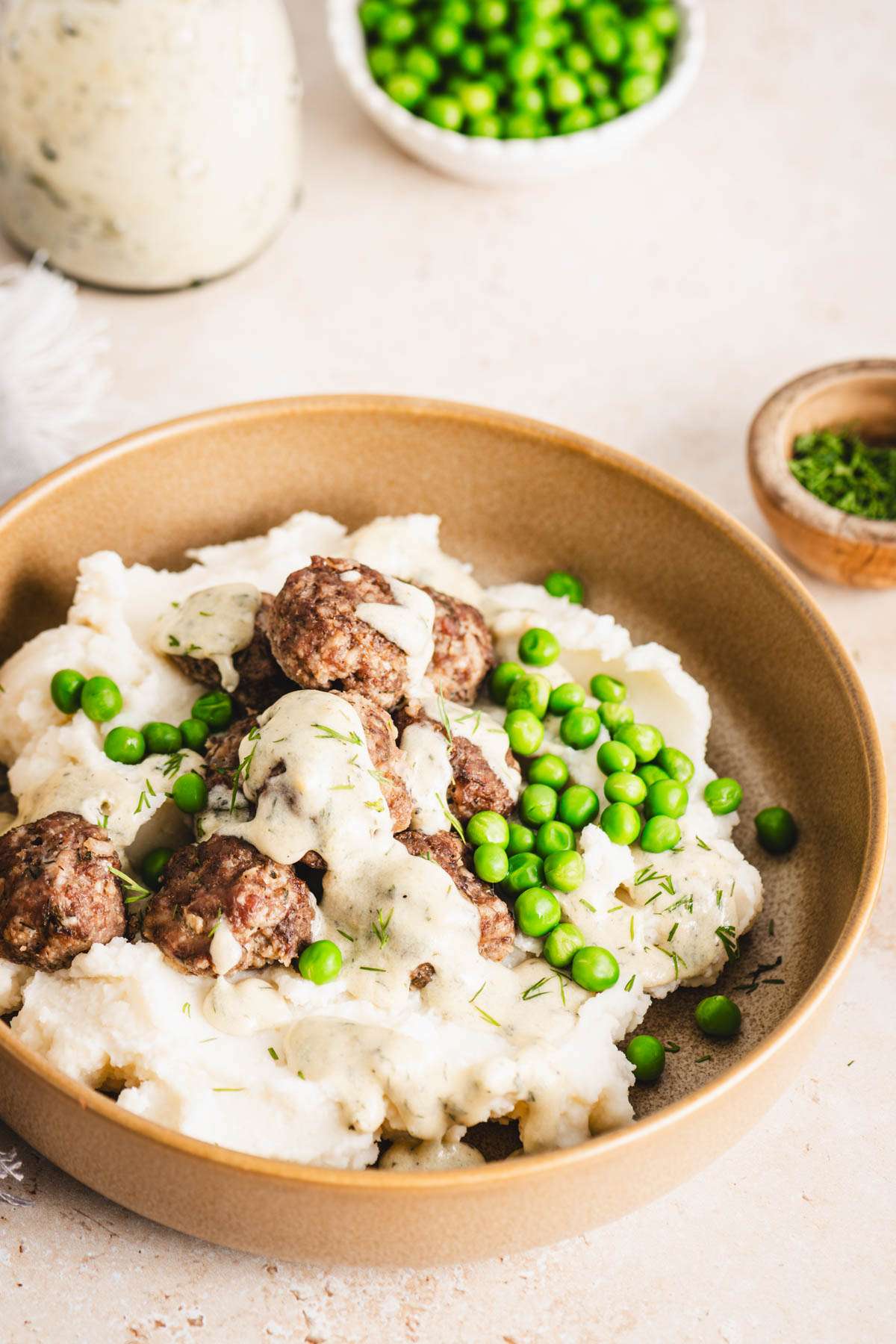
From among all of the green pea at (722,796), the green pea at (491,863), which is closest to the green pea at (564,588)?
the green pea at (722,796)

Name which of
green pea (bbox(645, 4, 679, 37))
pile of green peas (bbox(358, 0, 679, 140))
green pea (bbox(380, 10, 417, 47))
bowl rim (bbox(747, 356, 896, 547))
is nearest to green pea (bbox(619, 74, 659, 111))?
pile of green peas (bbox(358, 0, 679, 140))

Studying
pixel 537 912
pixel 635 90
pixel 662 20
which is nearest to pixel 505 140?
pixel 635 90

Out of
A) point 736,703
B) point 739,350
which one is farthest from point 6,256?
point 736,703

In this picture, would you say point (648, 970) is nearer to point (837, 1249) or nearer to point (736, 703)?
point (837, 1249)

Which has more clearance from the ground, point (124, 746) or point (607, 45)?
point (607, 45)

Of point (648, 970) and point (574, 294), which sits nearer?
point (648, 970)

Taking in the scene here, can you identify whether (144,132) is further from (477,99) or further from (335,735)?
(335,735)

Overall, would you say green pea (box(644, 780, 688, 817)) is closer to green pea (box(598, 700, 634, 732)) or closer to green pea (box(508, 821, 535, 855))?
green pea (box(598, 700, 634, 732))
